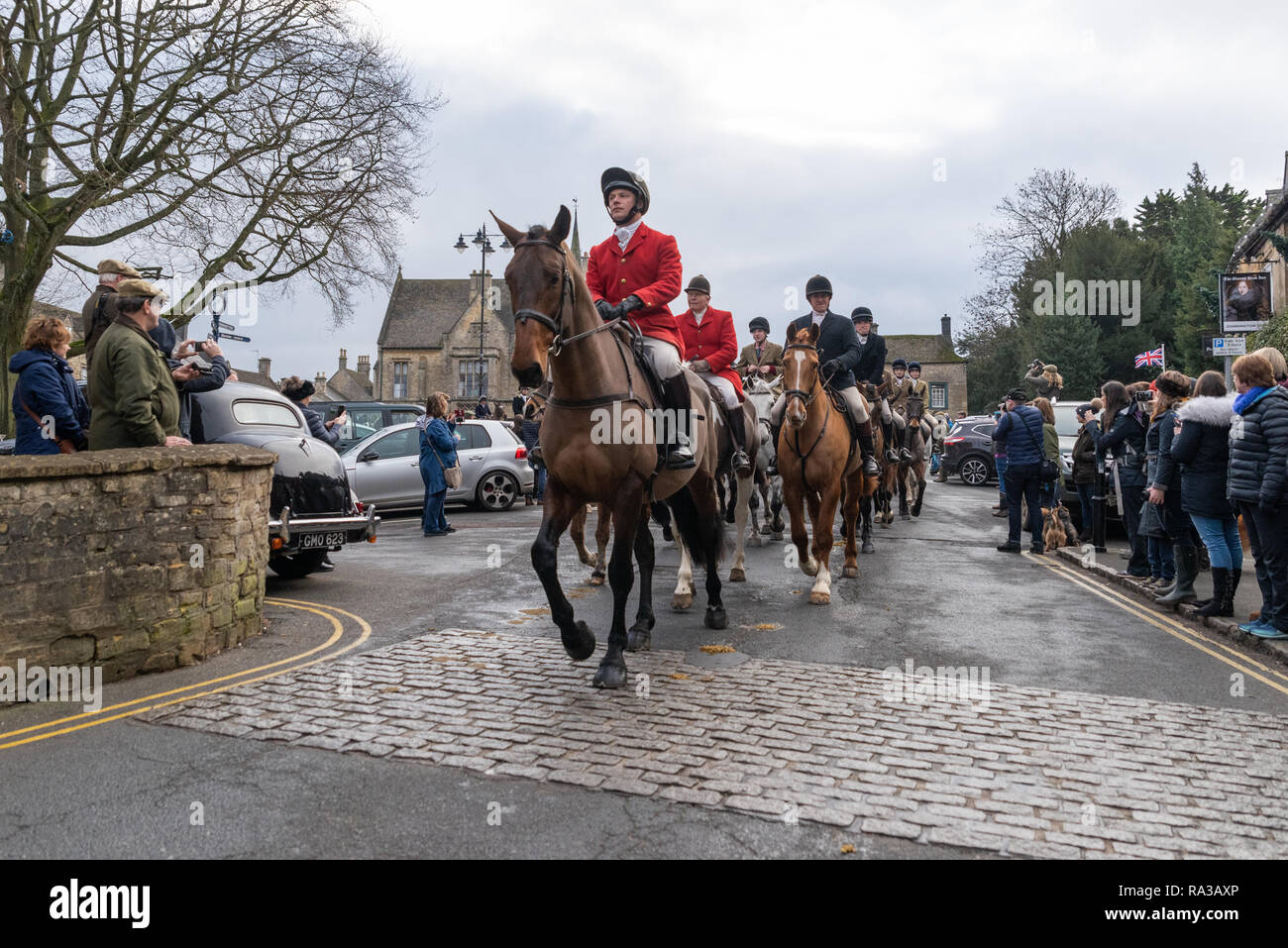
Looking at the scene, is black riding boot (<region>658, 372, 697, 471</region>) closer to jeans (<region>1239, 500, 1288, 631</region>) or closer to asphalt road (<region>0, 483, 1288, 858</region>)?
asphalt road (<region>0, 483, 1288, 858</region>)

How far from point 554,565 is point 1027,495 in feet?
32.6

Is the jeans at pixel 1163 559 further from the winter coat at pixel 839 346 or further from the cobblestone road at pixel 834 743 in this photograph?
the cobblestone road at pixel 834 743

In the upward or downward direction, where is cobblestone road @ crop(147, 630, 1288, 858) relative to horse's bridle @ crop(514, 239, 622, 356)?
downward

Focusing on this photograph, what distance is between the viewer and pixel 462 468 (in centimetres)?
1856

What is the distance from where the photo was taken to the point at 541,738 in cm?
465

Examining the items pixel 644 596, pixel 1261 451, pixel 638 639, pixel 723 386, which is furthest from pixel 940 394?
pixel 638 639

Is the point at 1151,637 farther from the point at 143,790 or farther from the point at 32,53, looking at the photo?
the point at 32,53

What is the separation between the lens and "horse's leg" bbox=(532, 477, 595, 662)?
5.66 meters

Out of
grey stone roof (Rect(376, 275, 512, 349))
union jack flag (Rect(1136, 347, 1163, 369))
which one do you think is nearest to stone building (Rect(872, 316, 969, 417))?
grey stone roof (Rect(376, 275, 512, 349))

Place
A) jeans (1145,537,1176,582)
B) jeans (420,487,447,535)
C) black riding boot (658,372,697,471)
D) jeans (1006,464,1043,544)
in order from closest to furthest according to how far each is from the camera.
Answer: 1. black riding boot (658,372,697,471)
2. jeans (1145,537,1176,582)
3. jeans (1006,464,1043,544)
4. jeans (420,487,447,535)

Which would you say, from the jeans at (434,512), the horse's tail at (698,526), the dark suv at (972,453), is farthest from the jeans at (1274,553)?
the dark suv at (972,453)

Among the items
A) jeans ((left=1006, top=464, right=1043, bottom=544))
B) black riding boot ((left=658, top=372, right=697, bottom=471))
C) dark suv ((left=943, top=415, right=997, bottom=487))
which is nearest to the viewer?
black riding boot ((left=658, top=372, right=697, bottom=471))

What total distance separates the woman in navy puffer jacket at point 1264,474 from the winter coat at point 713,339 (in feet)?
14.8

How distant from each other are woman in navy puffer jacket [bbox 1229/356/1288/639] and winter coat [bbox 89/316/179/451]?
8.41 metres
